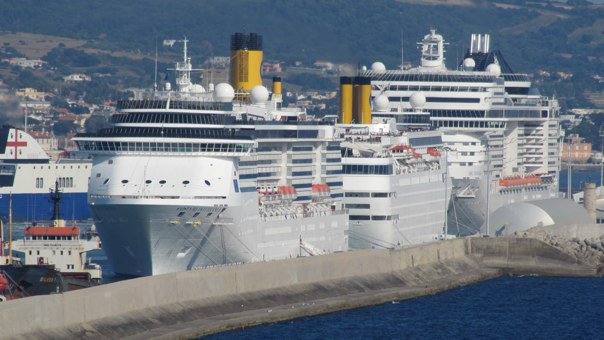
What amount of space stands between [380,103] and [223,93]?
24.2m

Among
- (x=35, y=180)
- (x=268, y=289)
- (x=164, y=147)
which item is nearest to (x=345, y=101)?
(x=164, y=147)

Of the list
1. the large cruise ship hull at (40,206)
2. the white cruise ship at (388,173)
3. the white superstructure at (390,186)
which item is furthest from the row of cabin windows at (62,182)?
the white superstructure at (390,186)

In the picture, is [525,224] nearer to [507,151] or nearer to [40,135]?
[507,151]

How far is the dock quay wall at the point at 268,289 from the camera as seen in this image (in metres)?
49.9

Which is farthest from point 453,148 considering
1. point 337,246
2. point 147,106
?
point 147,106

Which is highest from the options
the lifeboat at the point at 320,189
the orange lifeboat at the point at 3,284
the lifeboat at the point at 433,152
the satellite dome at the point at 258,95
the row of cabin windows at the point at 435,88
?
the row of cabin windows at the point at 435,88

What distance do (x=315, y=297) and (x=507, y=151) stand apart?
41128 mm

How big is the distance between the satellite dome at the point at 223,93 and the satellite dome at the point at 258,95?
3.99 metres

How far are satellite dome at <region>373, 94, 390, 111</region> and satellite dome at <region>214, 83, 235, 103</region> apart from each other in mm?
23485

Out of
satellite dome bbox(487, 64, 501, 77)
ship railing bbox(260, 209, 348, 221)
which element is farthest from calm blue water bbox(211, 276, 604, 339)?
satellite dome bbox(487, 64, 501, 77)

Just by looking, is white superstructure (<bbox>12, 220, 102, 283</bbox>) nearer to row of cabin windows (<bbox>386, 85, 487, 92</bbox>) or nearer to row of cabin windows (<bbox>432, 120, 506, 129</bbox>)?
row of cabin windows (<bbox>386, 85, 487, 92</bbox>)

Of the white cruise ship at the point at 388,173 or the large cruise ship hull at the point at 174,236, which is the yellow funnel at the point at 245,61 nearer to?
the white cruise ship at the point at 388,173

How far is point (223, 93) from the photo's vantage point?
2724 inches

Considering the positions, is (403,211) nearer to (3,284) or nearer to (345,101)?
(345,101)
